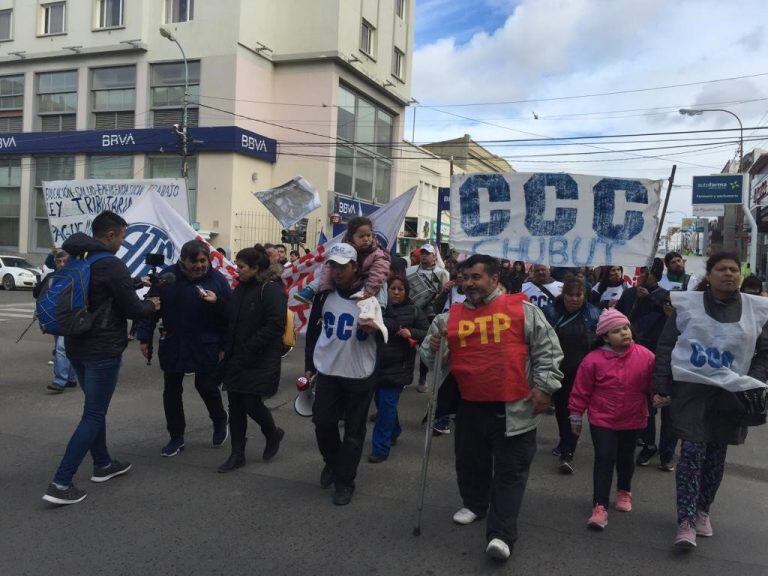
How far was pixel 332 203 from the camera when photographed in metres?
29.9

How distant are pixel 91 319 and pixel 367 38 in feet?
102

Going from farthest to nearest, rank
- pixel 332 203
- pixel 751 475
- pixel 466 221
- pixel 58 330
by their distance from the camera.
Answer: pixel 332 203, pixel 466 221, pixel 751 475, pixel 58 330

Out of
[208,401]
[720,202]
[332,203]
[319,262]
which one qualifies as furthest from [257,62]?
[208,401]

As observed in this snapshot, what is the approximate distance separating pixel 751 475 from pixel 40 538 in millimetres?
5332

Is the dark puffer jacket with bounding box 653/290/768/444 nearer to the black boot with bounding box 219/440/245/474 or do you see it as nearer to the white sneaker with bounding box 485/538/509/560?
the white sneaker with bounding box 485/538/509/560

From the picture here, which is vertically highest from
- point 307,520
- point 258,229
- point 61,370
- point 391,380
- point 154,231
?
point 258,229

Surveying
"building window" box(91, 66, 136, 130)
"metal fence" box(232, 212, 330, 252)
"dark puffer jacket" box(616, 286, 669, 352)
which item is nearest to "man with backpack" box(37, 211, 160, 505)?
"dark puffer jacket" box(616, 286, 669, 352)

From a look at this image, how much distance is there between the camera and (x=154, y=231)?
755cm

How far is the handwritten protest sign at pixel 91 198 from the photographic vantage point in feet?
26.8

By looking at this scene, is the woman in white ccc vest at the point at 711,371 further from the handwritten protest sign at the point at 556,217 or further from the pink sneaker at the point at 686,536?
the handwritten protest sign at the point at 556,217

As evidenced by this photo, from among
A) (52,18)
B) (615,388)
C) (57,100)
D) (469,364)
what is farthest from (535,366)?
(52,18)

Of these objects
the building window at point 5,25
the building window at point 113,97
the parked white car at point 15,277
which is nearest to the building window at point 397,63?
A: the building window at point 113,97

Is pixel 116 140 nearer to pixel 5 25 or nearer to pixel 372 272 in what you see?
pixel 5 25

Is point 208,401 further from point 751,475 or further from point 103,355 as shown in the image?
point 751,475
